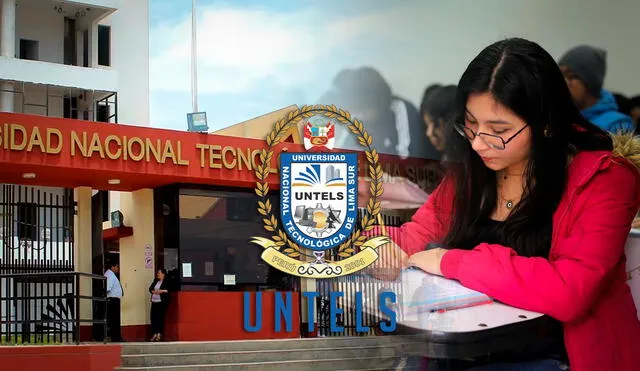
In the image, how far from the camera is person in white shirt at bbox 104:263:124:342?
9414mm

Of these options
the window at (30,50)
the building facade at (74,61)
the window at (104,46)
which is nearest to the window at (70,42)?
the building facade at (74,61)

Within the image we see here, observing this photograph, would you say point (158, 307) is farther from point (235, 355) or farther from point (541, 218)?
point (541, 218)

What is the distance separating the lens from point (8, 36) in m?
13.9

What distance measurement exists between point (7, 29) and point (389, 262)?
13096 millimetres

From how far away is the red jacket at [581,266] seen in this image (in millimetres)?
1713

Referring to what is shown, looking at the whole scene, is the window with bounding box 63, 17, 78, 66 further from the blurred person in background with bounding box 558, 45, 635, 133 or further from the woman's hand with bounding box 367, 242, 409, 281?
the blurred person in background with bounding box 558, 45, 635, 133

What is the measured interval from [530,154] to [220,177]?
323 inches

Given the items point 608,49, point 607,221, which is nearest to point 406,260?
point 607,221

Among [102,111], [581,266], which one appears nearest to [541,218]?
[581,266]

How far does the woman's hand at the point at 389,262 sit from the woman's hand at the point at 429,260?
21 millimetres

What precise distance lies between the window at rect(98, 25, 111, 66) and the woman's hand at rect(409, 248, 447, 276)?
1345cm

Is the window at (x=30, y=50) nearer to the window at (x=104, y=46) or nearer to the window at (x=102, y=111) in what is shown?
the window at (x=104, y=46)

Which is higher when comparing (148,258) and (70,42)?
(70,42)

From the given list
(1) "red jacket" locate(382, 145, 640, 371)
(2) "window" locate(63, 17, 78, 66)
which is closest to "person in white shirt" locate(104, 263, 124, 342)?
(2) "window" locate(63, 17, 78, 66)
